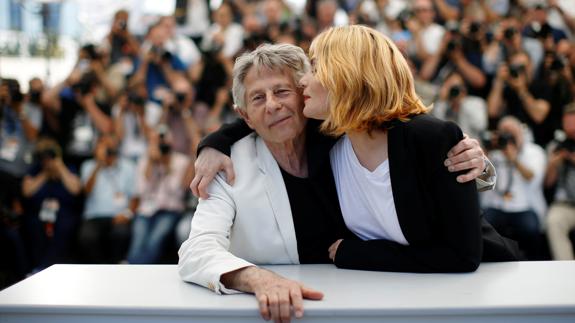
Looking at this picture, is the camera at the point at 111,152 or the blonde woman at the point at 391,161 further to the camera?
the camera at the point at 111,152

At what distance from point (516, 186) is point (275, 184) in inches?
115

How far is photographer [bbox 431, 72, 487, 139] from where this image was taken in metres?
4.47

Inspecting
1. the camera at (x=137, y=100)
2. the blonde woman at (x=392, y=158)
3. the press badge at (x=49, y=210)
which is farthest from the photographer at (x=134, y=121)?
the blonde woman at (x=392, y=158)

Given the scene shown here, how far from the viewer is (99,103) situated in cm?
500

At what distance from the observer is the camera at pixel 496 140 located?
4262 millimetres

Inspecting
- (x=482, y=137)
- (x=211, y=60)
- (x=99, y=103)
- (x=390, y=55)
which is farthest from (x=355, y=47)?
(x=99, y=103)

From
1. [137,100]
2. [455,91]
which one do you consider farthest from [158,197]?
[455,91]

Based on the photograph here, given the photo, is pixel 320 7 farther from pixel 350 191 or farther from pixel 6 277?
pixel 350 191

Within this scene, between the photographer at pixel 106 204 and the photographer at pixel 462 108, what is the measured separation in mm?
2413

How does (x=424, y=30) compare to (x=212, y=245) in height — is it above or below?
above

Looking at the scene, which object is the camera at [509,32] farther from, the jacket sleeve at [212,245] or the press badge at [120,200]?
the jacket sleeve at [212,245]

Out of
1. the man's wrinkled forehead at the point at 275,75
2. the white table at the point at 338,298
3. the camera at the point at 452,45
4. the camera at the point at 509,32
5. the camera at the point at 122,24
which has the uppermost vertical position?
the camera at the point at 122,24

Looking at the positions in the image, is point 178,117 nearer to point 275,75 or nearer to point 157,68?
point 157,68

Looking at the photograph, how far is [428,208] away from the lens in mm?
1646
